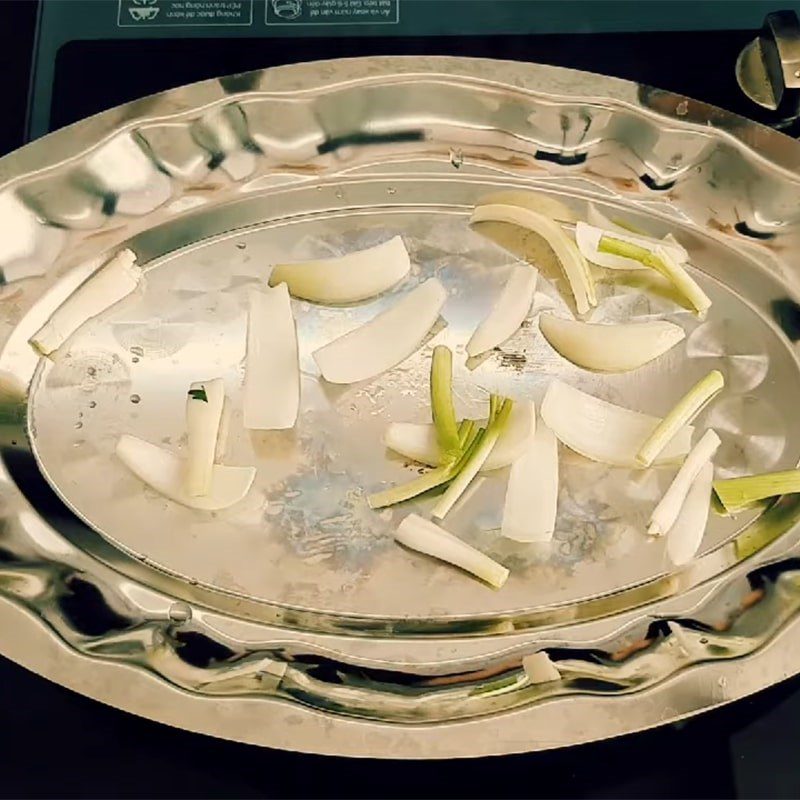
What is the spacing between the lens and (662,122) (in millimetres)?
731

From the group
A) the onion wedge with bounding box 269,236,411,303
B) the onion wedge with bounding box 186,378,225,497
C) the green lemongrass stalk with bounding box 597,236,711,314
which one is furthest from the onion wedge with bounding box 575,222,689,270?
the onion wedge with bounding box 186,378,225,497

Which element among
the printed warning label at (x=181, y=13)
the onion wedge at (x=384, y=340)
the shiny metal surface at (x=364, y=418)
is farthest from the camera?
the printed warning label at (x=181, y=13)

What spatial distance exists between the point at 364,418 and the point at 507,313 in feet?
0.35

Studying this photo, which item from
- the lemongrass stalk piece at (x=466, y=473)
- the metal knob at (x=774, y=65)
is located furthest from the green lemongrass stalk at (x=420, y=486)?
the metal knob at (x=774, y=65)

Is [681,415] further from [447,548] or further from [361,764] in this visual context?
[361,764]

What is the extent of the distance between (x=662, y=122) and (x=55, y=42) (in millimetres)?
421

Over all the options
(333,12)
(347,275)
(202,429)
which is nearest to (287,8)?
(333,12)

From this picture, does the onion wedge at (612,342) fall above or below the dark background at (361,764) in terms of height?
above

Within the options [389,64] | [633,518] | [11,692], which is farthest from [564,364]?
[11,692]

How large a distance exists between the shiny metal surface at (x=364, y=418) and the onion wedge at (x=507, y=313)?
1 centimetres

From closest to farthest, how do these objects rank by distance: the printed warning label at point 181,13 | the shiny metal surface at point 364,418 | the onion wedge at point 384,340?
the shiny metal surface at point 364,418 → the onion wedge at point 384,340 → the printed warning label at point 181,13

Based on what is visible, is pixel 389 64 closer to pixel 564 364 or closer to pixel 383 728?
pixel 564 364

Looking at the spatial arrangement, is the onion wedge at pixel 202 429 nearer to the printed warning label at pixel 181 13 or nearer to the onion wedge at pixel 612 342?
the onion wedge at pixel 612 342

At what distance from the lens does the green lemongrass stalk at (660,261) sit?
27.7 inches
